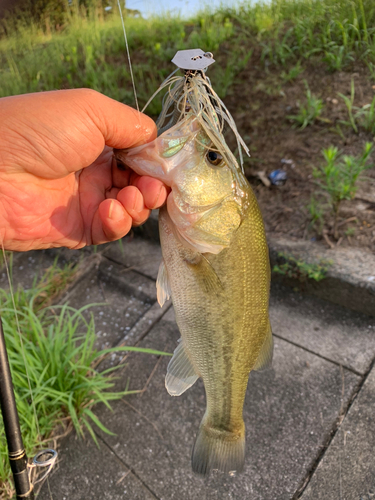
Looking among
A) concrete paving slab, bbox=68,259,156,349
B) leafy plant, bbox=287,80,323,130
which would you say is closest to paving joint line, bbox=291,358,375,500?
concrete paving slab, bbox=68,259,156,349

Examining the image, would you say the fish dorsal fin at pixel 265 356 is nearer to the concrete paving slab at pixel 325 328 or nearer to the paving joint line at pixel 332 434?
the paving joint line at pixel 332 434

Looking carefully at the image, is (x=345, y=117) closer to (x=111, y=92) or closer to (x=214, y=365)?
(x=111, y=92)

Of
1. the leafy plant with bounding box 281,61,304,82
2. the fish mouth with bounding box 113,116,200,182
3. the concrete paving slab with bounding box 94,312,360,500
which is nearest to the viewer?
the fish mouth with bounding box 113,116,200,182

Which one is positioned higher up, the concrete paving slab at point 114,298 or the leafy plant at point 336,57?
the leafy plant at point 336,57

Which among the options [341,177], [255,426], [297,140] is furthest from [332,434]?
[297,140]

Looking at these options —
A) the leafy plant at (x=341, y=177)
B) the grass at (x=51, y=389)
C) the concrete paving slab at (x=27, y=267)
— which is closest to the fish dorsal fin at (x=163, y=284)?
the grass at (x=51, y=389)

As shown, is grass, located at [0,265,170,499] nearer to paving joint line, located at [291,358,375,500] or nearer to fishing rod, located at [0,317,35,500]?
fishing rod, located at [0,317,35,500]

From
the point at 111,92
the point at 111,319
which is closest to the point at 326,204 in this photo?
the point at 111,319
